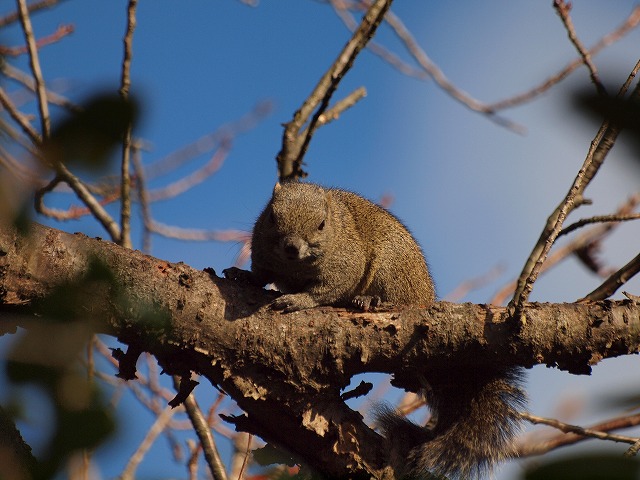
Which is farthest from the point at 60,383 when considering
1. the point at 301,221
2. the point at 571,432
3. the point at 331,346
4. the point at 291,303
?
the point at 301,221

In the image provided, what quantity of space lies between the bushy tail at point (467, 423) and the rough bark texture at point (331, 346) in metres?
0.28

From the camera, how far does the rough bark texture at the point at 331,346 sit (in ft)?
11.2

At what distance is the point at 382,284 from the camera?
4.95m

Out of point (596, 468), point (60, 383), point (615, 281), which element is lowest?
point (596, 468)

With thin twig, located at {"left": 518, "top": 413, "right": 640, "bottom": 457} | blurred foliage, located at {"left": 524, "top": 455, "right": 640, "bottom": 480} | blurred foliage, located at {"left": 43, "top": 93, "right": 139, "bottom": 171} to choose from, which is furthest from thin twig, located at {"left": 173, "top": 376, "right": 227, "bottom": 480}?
blurred foliage, located at {"left": 524, "top": 455, "right": 640, "bottom": 480}

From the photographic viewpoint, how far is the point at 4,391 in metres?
0.78

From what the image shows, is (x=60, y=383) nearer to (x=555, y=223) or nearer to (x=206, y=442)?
(x=555, y=223)

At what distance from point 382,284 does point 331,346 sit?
146 centimetres

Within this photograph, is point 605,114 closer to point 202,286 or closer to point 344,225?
point 202,286

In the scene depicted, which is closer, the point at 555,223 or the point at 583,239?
the point at 555,223

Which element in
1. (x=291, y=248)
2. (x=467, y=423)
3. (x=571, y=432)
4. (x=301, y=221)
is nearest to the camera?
(x=571, y=432)

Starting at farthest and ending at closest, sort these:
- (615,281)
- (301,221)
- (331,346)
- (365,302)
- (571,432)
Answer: (301,221) → (365,302) → (615,281) → (571,432) → (331,346)

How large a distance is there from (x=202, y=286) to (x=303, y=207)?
5.24ft

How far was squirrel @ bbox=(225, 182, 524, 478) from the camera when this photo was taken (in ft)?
12.7
